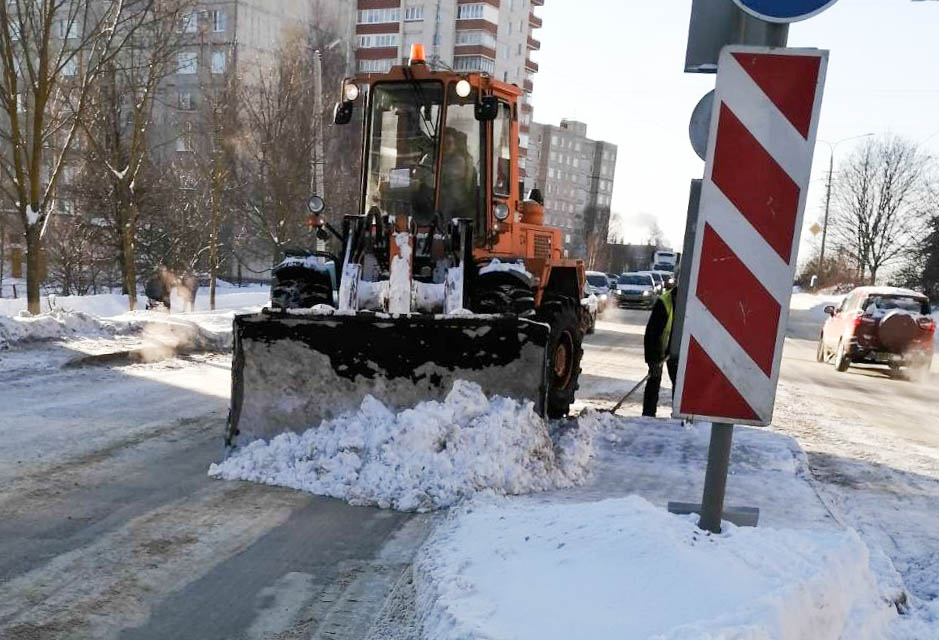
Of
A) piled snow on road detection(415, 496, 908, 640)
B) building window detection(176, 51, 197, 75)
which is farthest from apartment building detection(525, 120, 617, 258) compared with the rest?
piled snow on road detection(415, 496, 908, 640)

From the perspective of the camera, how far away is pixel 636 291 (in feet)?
105

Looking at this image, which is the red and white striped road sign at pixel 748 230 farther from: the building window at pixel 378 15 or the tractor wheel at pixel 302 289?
the building window at pixel 378 15

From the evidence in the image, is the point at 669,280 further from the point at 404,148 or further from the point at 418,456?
the point at 418,456

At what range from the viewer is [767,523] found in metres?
4.68

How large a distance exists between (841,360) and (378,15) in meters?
54.3

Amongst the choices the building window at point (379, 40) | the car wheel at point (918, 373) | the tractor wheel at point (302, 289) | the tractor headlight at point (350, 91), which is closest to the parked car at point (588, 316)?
the tractor wheel at point (302, 289)

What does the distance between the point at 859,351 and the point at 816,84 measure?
13.9 m

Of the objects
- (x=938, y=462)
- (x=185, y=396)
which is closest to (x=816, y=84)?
(x=938, y=462)

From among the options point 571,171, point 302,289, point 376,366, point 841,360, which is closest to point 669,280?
point 302,289

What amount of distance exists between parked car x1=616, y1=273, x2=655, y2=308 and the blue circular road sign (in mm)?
29085

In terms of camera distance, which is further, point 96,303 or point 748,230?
point 96,303

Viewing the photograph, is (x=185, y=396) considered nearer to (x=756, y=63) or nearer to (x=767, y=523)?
(x=767, y=523)

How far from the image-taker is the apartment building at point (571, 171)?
359 ft

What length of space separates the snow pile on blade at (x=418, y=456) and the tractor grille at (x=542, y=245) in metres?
3.74
